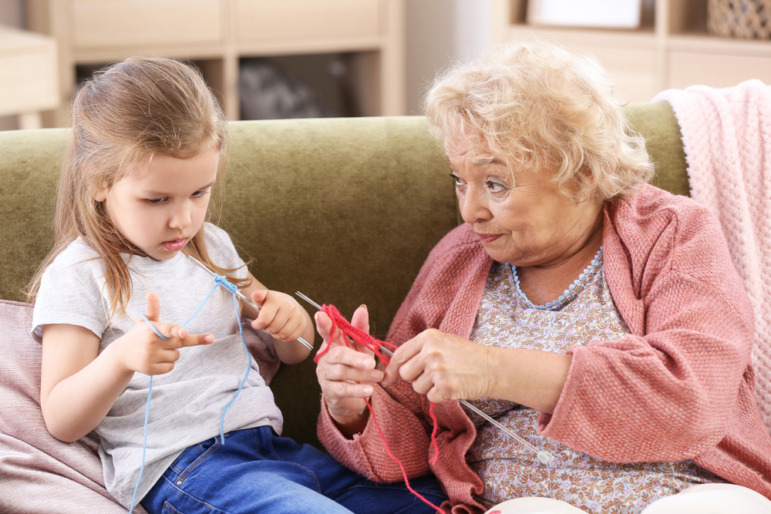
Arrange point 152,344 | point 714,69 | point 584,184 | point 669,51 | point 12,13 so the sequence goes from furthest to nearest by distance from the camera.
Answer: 1. point 12,13
2. point 669,51
3. point 714,69
4. point 584,184
5. point 152,344

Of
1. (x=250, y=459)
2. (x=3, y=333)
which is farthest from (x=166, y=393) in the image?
(x=3, y=333)

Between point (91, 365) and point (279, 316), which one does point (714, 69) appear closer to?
point (279, 316)

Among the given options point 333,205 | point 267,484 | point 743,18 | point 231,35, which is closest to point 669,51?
point 743,18

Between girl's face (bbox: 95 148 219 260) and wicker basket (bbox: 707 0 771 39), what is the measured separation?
211 centimetres

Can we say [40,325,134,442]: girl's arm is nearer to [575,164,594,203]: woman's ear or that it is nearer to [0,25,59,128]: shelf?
[575,164,594,203]: woman's ear

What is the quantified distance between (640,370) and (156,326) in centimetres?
67

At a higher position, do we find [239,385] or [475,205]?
[475,205]

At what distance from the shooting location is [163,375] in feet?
4.54

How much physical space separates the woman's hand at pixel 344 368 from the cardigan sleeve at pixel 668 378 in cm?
26

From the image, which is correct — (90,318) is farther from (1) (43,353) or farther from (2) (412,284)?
(2) (412,284)

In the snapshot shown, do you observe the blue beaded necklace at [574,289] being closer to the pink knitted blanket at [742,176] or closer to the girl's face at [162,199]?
the pink knitted blanket at [742,176]

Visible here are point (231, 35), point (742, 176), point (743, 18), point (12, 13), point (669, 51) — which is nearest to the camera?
point (742, 176)

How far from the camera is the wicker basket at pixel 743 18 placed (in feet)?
9.02

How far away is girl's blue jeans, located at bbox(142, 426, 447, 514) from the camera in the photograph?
4.17 ft
